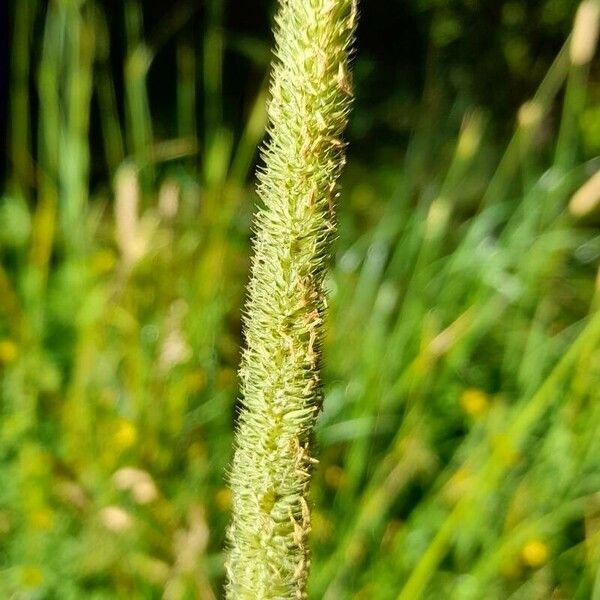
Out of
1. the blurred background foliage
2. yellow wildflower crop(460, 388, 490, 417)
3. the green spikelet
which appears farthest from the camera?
yellow wildflower crop(460, 388, 490, 417)

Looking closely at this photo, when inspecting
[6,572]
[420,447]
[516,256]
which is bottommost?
[6,572]

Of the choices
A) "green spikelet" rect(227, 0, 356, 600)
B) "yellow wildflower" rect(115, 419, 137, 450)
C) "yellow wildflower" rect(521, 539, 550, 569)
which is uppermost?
"green spikelet" rect(227, 0, 356, 600)

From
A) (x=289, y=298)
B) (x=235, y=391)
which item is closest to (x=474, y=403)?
(x=235, y=391)

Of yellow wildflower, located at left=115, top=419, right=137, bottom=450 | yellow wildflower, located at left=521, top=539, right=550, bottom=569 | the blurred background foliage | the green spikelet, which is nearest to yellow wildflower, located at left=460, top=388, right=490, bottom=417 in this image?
the blurred background foliage

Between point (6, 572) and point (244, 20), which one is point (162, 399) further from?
point (244, 20)

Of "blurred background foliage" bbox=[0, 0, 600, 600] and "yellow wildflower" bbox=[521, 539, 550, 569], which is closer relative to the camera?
"blurred background foliage" bbox=[0, 0, 600, 600]

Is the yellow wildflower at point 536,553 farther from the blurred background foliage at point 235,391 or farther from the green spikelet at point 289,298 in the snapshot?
the green spikelet at point 289,298

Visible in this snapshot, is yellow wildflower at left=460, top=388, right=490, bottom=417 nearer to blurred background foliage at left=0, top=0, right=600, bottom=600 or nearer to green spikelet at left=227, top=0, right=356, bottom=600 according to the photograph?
blurred background foliage at left=0, top=0, right=600, bottom=600

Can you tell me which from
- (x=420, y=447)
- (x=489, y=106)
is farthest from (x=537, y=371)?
(x=489, y=106)

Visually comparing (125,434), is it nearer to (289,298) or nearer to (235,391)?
(235,391)
